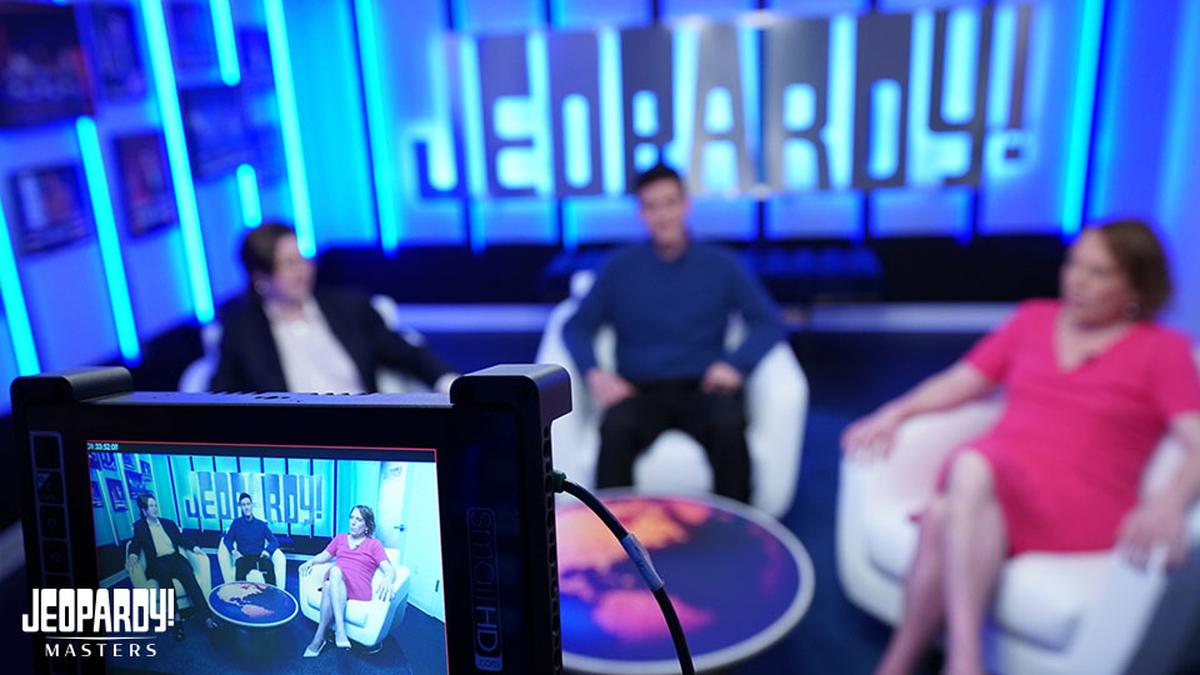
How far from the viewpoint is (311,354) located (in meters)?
2.64

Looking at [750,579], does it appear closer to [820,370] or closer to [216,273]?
[820,370]

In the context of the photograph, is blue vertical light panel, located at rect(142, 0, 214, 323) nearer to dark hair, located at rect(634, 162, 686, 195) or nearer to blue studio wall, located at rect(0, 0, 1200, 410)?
blue studio wall, located at rect(0, 0, 1200, 410)

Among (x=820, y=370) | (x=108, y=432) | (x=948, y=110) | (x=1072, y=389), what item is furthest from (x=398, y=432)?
(x=948, y=110)

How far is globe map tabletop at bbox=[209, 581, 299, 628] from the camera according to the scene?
2.41 feet

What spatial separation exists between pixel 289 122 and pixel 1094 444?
428 cm

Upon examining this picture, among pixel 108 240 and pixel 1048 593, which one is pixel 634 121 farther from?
pixel 1048 593

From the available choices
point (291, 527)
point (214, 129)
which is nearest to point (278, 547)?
point (291, 527)

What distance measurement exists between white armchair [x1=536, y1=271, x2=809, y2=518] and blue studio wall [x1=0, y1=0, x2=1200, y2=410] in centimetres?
202

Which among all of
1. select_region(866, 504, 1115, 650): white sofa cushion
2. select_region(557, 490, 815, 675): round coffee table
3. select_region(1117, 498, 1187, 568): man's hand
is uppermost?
select_region(1117, 498, 1187, 568): man's hand

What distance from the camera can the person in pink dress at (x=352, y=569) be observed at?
71 centimetres

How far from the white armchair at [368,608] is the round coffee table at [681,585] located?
0.80 meters

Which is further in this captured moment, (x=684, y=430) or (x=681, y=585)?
(x=684, y=430)

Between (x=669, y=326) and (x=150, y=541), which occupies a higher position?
(x=150, y=541)

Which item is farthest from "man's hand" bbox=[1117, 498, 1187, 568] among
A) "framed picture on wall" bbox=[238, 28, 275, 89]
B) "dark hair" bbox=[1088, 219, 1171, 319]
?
"framed picture on wall" bbox=[238, 28, 275, 89]
